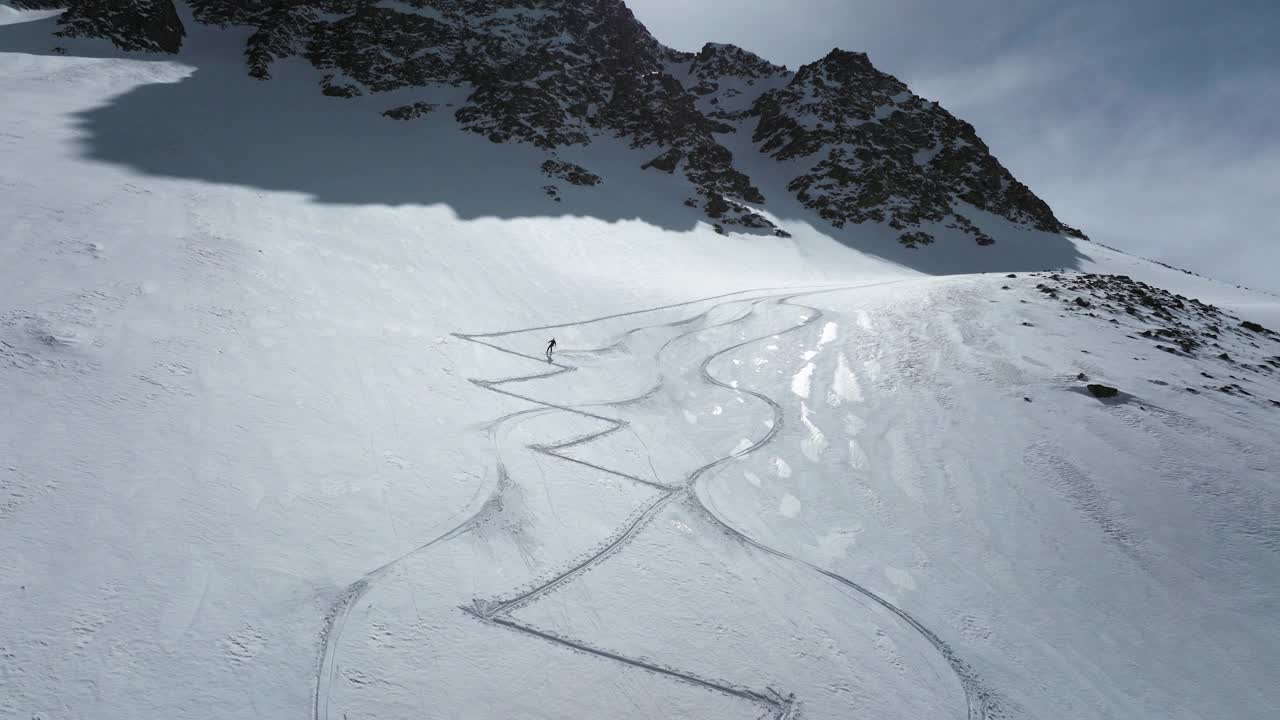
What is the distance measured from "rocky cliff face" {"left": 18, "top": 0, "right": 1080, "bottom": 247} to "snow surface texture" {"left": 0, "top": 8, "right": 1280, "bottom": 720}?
107ft

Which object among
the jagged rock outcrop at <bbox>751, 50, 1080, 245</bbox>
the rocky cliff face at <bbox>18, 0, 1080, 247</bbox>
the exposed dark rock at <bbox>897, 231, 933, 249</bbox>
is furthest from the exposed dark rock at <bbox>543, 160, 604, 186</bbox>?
the exposed dark rock at <bbox>897, 231, 933, 249</bbox>

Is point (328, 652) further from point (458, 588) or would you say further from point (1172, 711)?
point (1172, 711)

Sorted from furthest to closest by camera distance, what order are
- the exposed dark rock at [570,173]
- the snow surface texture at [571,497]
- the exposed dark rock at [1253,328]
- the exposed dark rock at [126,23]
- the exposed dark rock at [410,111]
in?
the exposed dark rock at [410,111] < the exposed dark rock at [570,173] < the exposed dark rock at [126,23] < the exposed dark rock at [1253,328] < the snow surface texture at [571,497]

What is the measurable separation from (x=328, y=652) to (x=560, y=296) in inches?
688

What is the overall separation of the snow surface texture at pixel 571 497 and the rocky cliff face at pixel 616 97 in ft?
107

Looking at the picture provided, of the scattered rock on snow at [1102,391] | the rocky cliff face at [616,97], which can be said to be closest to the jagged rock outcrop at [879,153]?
the rocky cliff face at [616,97]

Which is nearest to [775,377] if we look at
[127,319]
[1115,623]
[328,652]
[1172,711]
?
[1115,623]

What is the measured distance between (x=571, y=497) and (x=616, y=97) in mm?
66752

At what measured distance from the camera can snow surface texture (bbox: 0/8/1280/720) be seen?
566cm

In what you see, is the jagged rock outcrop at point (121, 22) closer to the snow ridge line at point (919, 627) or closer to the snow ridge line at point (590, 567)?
the snow ridge line at point (590, 567)

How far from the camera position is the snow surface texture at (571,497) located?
5660 millimetres

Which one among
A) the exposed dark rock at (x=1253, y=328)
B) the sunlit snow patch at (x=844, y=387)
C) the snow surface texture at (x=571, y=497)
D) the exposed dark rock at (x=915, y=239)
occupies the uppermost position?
the exposed dark rock at (x=915, y=239)

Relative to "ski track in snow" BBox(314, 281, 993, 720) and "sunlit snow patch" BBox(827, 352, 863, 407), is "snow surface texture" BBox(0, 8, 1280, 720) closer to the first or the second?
"ski track in snow" BBox(314, 281, 993, 720)

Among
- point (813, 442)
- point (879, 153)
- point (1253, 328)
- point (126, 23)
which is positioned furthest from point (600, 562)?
point (879, 153)
